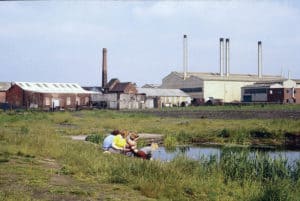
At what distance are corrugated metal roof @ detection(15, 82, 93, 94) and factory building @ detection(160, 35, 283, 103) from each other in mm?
19823

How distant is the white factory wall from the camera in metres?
80.4

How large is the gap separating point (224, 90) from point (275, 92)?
10.6 meters

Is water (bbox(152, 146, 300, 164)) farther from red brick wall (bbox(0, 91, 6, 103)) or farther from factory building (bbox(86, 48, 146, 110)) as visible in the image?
red brick wall (bbox(0, 91, 6, 103))

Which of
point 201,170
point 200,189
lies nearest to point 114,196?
point 200,189

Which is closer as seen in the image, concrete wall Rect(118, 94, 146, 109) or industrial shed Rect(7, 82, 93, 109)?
industrial shed Rect(7, 82, 93, 109)

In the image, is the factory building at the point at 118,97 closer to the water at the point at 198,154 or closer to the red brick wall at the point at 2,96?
the red brick wall at the point at 2,96

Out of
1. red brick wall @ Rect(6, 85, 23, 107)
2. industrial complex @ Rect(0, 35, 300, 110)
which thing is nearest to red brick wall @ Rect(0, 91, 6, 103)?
industrial complex @ Rect(0, 35, 300, 110)

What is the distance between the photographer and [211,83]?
80.2 meters

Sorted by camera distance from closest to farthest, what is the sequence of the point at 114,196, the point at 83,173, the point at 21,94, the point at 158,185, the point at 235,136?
1. the point at 114,196
2. the point at 158,185
3. the point at 83,173
4. the point at 235,136
5. the point at 21,94

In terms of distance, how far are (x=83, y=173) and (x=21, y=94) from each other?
5636 cm

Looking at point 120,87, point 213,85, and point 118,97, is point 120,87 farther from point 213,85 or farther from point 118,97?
point 213,85

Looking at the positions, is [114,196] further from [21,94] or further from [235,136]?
[21,94]

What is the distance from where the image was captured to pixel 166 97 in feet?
259

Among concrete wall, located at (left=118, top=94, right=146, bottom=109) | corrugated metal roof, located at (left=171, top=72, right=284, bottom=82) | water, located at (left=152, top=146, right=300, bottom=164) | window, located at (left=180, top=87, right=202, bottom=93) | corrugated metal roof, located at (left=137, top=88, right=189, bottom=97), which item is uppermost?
corrugated metal roof, located at (left=171, top=72, right=284, bottom=82)
